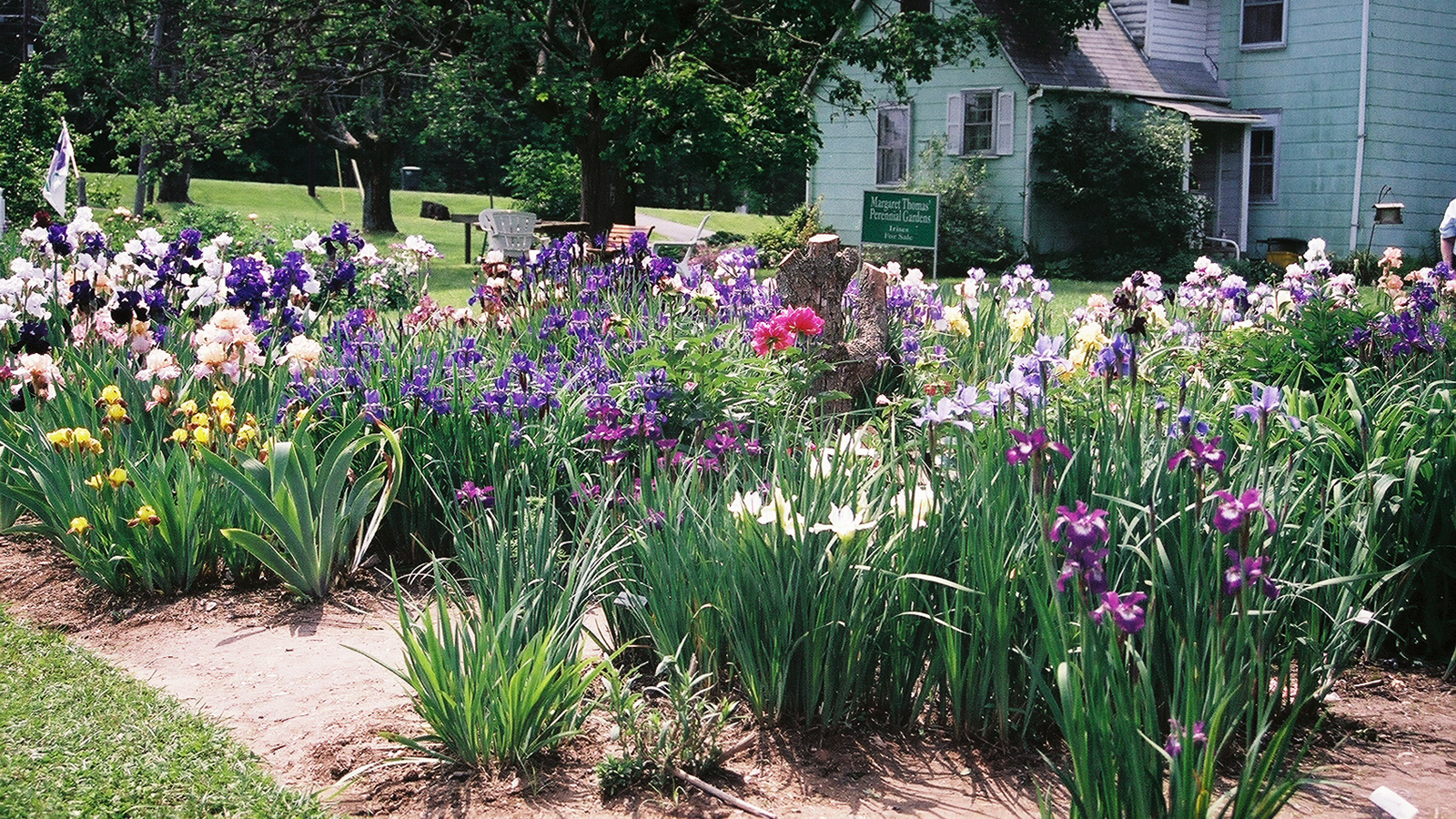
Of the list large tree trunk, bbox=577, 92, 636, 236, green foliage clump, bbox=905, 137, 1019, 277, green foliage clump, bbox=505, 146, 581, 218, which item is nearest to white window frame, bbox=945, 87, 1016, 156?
green foliage clump, bbox=905, 137, 1019, 277

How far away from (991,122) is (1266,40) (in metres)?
4.63

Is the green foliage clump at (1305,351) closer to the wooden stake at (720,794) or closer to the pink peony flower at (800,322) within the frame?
the pink peony flower at (800,322)

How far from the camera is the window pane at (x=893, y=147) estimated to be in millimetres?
21750

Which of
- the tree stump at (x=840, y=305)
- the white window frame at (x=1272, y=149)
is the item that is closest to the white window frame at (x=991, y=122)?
the white window frame at (x=1272, y=149)

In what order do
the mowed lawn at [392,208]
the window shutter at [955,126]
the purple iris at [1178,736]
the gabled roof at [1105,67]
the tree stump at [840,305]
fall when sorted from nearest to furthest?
the purple iris at [1178,736]
the tree stump at [840,305]
the gabled roof at [1105,67]
the window shutter at [955,126]
the mowed lawn at [392,208]

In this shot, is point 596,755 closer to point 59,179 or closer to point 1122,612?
point 1122,612

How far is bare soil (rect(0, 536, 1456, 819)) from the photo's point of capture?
8.98 ft

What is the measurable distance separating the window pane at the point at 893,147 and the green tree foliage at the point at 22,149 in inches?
498

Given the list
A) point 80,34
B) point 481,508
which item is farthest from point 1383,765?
point 80,34

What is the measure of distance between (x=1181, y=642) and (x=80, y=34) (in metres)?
20.6

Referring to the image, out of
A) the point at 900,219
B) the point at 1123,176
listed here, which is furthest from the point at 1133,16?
the point at 900,219

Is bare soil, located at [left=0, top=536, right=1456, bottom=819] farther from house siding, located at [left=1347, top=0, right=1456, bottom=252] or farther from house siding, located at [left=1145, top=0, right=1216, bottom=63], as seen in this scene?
house siding, located at [left=1145, top=0, right=1216, bottom=63]

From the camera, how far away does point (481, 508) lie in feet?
11.8

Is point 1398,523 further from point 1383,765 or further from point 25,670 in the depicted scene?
point 25,670
